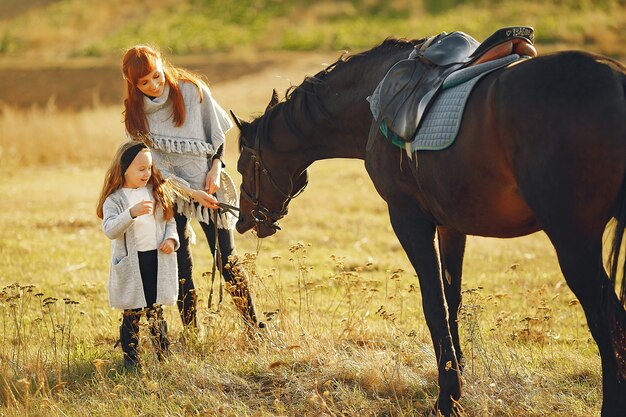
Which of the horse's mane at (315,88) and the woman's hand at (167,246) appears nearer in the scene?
the horse's mane at (315,88)

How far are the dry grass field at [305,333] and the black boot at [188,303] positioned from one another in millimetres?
100

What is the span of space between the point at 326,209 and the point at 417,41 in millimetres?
7827

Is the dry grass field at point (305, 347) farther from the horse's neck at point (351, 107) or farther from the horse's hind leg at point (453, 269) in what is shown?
the horse's neck at point (351, 107)

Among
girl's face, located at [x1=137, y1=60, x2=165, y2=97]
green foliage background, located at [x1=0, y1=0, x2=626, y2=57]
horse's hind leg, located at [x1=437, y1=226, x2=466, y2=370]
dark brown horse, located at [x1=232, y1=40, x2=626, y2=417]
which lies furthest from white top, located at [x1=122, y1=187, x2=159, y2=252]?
green foliage background, located at [x1=0, y1=0, x2=626, y2=57]

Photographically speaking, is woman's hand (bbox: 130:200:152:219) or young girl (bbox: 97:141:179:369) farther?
young girl (bbox: 97:141:179:369)

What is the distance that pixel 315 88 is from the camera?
522 cm

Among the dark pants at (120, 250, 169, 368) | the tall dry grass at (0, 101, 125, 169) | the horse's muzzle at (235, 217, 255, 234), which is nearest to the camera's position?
the dark pants at (120, 250, 169, 368)

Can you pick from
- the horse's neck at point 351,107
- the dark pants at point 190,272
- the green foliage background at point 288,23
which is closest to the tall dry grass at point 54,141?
the dark pants at point 190,272

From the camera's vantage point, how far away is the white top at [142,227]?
204 inches

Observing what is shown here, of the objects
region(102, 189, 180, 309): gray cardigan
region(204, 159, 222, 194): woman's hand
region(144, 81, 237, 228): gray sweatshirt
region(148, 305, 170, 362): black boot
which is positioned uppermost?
region(144, 81, 237, 228): gray sweatshirt

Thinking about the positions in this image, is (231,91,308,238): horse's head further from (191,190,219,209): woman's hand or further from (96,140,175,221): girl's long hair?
(96,140,175,221): girl's long hair

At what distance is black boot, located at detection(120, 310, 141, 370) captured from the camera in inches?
206

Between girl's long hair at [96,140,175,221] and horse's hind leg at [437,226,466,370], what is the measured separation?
174 centimetres

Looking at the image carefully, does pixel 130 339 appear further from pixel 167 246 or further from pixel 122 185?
pixel 122 185
